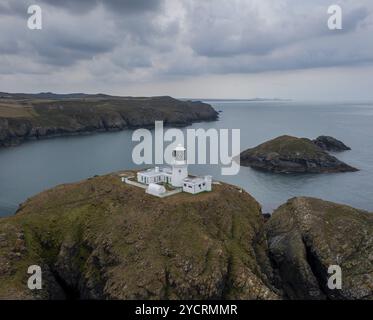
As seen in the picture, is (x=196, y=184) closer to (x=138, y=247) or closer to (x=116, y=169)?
(x=138, y=247)

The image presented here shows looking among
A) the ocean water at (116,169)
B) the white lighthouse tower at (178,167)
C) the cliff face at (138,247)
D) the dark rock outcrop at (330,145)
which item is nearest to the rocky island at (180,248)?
the cliff face at (138,247)

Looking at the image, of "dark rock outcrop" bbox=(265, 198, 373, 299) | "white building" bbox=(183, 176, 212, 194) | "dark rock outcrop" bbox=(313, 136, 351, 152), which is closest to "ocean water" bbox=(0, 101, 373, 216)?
"dark rock outcrop" bbox=(313, 136, 351, 152)

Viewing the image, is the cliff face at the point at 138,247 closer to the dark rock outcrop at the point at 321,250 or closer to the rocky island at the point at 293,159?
the dark rock outcrop at the point at 321,250

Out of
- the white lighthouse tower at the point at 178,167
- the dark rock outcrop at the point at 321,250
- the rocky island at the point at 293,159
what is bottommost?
the dark rock outcrop at the point at 321,250

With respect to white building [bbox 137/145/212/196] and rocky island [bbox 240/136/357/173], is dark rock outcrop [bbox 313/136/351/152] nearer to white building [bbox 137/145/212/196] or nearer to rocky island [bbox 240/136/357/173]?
rocky island [bbox 240/136/357/173]
